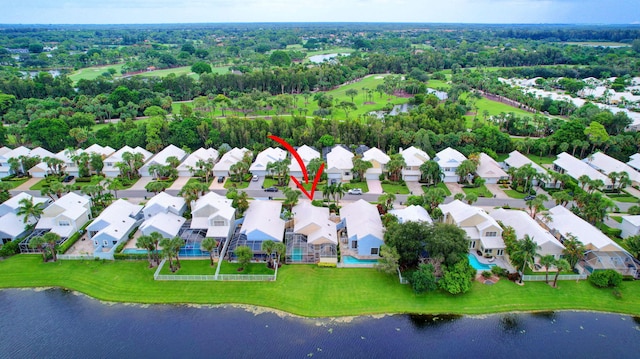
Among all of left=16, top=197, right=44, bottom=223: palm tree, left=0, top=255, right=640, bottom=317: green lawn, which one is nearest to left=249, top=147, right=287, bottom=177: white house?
left=0, top=255, right=640, bottom=317: green lawn

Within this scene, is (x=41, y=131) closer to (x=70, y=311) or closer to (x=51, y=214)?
(x=51, y=214)

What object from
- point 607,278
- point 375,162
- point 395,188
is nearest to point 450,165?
point 395,188

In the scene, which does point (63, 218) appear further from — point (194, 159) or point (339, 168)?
point (339, 168)

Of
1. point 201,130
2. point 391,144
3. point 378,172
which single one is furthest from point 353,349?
point 201,130

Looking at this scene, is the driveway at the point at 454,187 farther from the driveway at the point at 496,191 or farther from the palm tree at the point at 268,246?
the palm tree at the point at 268,246

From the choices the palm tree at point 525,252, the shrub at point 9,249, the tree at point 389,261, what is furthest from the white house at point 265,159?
the palm tree at point 525,252

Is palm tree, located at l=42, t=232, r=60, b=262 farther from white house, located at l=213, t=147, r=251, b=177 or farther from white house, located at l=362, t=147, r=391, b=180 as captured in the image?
white house, located at l=362, t=147, r=391, b=180
